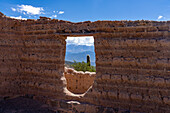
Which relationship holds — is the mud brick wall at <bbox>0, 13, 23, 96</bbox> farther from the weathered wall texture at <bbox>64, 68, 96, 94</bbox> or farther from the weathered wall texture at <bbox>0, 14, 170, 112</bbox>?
the weathered wall texture at <bbox>64, 68, 96, 94</bbox>

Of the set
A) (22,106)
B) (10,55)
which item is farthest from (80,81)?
(10,55)

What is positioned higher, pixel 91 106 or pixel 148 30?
pixel 148 30

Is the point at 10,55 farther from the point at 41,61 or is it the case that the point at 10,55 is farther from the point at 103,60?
the point at 103,60

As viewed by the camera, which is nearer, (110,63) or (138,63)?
(138,63)

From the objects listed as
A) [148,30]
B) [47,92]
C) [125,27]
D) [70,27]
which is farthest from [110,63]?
[47,92]

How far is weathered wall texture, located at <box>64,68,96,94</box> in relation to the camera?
27.4 ft

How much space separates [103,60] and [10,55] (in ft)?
13.6

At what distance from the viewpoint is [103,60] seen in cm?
533

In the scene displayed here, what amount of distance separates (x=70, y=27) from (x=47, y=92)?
9.33 ft

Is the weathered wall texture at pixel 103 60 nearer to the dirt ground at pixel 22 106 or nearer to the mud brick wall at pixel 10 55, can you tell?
the mud brick wall at pixel 10 55

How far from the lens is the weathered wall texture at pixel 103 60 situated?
4734 mm

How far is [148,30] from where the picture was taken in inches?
193

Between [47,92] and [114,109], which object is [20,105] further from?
[114,109]

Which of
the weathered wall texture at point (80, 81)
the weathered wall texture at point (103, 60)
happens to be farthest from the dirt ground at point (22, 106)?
the weathered wall texture at point (80, 81)
